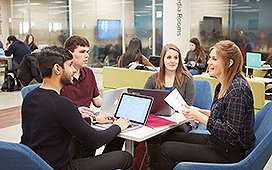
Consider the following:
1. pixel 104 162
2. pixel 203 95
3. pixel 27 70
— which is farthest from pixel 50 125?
pixel 27 70

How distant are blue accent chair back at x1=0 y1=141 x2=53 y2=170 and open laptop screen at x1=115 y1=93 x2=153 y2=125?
44.4 inches

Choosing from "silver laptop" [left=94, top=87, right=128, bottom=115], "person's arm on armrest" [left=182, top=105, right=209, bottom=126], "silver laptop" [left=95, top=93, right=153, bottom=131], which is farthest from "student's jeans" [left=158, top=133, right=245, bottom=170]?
"silver laptop" [left=94, top=87, right=128, bottom=115]

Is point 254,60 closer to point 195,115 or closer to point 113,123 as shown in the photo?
point 195,115

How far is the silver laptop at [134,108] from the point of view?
276cm

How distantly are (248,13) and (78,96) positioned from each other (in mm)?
8546

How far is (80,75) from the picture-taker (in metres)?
3.39

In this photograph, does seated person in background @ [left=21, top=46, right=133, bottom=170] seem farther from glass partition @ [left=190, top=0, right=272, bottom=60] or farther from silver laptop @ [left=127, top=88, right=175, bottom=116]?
glass partition @ [left=190, top=0, right=272, bottom=60]

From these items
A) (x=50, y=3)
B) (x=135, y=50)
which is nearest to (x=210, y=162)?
(x=135, y=50)

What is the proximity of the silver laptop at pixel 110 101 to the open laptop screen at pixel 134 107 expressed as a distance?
3.5 inches

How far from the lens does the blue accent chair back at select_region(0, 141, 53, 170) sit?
169 centimetres

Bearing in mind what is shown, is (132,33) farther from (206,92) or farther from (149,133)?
(149,133)

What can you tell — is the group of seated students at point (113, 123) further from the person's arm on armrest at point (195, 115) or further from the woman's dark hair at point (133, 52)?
the woman's dark hair at point (133, 52)

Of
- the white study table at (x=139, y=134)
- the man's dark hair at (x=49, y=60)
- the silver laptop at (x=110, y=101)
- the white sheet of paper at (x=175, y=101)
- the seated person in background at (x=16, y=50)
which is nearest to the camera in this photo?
the man's dark hair at (x=49, y=60)

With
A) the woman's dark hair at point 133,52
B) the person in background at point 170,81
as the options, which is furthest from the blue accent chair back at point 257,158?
the woman's dark hair at point 133,52
